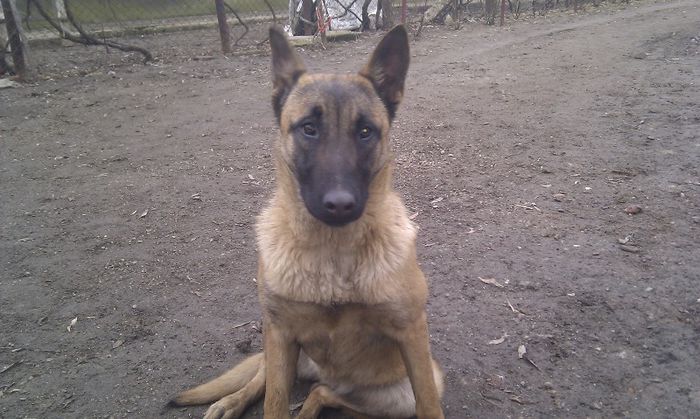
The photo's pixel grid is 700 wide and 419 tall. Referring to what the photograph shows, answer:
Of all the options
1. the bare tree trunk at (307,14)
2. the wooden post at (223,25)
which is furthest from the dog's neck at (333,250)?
the bare tree trunk at (307,14)

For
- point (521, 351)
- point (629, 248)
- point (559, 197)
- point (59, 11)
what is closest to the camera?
point (521, 351)

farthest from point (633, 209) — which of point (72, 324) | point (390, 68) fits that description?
point (72, 324)

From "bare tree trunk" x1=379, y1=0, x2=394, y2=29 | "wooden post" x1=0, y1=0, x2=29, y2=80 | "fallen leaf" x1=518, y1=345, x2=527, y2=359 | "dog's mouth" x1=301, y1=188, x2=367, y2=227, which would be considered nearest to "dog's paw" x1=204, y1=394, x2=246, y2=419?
"dog's mouth" x1=301, y1=188, x2=367, y2=227

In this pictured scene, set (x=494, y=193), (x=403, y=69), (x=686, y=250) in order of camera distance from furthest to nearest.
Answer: (x=494, y=193) < (x=686, y=250) < (x=403, y=69)

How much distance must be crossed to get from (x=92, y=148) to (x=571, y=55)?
7.60 metres

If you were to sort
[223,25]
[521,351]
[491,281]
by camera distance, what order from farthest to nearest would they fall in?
[223,25] → [491,281] → [521,351]

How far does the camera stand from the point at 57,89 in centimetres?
779

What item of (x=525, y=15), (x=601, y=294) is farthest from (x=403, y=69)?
(x=525, y=15)

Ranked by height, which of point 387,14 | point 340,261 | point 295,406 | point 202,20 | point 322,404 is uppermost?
point 202,20

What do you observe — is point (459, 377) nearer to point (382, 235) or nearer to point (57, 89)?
point (382, 235)

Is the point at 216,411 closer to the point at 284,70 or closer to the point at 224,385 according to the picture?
the point at 224,385

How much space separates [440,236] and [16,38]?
24.4ft

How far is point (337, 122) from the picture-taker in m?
2.42

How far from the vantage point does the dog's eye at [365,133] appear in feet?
8.11
